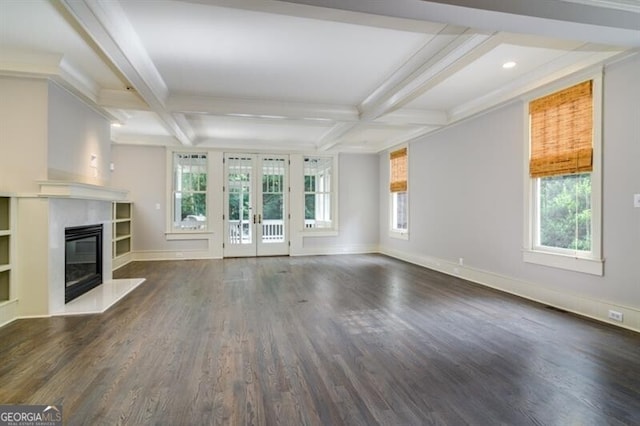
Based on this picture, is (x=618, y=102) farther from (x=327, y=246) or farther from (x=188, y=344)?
(x=327, y=246)

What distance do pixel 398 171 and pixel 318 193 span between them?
2044 mm

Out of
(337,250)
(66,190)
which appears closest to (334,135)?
(337,250)

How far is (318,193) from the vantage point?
27.2ft

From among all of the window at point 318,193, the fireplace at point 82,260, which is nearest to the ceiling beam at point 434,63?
the window at point 318,193

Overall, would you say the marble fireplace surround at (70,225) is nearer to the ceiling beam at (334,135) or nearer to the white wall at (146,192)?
the white wall at (146,192)

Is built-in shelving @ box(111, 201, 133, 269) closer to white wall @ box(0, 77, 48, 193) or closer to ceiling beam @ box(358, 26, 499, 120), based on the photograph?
white wall @ box(0, 77, 48, 193)

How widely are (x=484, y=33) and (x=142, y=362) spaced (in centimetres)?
381

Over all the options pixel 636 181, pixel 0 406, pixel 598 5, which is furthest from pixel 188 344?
pixel 636 181

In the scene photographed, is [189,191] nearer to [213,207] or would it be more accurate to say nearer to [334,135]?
[213,207]

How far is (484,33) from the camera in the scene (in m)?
2.75

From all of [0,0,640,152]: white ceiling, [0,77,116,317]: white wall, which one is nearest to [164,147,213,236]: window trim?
[0,0,640,152]: white ceiling

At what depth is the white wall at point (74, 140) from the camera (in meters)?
3.66

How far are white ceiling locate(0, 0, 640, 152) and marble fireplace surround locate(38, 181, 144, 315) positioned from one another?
46.7 inches

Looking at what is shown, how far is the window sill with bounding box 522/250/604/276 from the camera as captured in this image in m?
3.41
